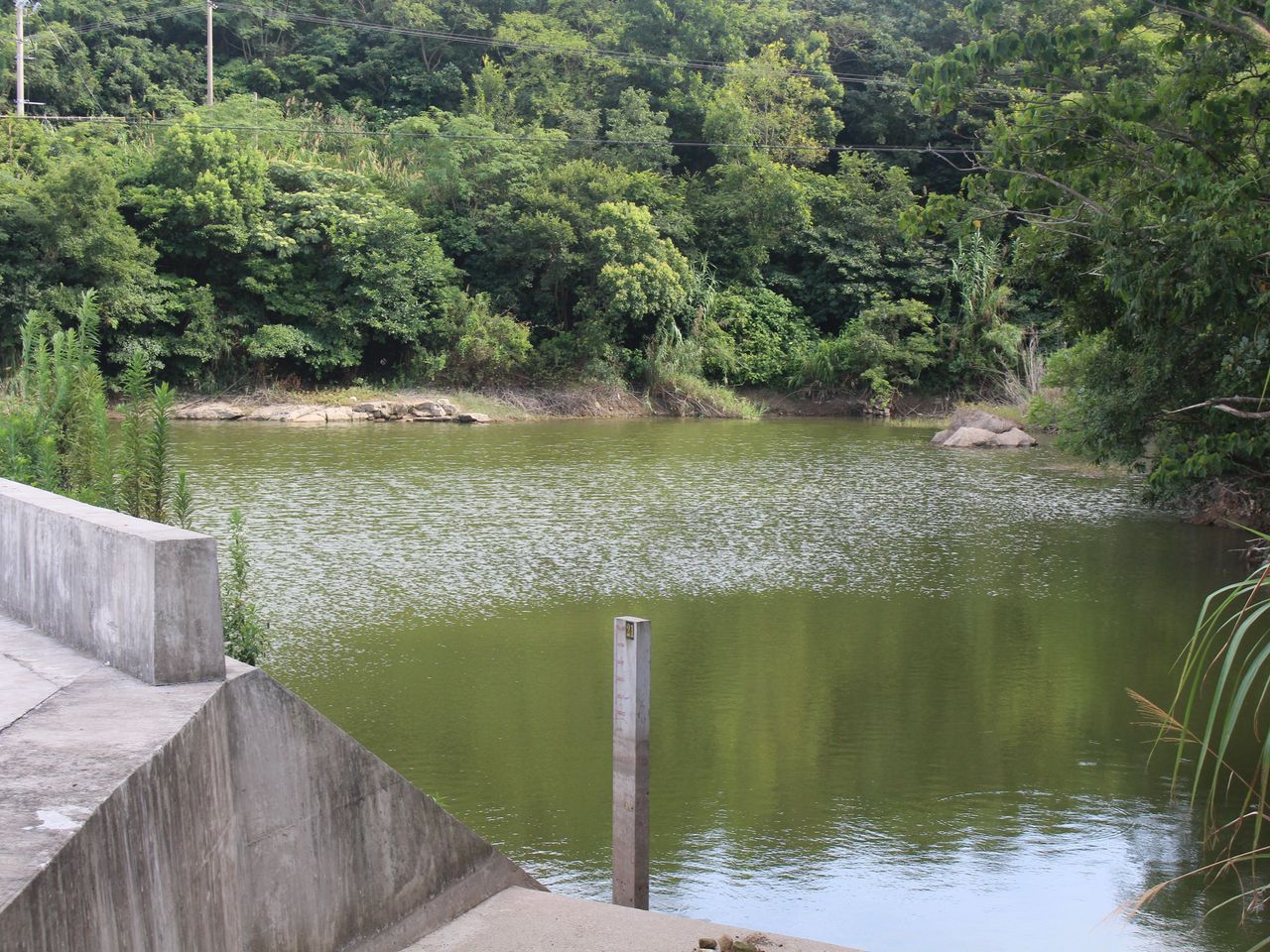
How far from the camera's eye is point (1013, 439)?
21562 mm

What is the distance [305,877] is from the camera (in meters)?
3.37

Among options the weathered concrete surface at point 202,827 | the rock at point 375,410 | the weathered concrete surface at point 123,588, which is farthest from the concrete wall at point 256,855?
the rock at point 375,410

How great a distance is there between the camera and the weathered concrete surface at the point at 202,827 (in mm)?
2477

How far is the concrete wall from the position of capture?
2500mm

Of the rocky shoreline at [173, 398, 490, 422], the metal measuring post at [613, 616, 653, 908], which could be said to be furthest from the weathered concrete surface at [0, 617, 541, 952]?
the rocky shoreline at [173, 398, 490, 422]

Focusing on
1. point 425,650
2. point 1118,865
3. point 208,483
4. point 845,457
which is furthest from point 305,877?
point 845,457

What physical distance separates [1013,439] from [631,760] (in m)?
18.4

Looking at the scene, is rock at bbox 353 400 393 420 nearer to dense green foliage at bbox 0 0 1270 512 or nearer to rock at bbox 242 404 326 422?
rock at bbox 242 404 326 422

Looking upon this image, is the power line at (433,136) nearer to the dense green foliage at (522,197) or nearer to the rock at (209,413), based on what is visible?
the dense green foliage at (522,197)

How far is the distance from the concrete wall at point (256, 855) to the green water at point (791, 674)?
45.1 inches

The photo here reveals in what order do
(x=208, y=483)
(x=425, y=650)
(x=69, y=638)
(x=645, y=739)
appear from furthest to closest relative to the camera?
(x=208, y=483), (x=425, y=650), (x=645, y=739), (x=69, y=638)

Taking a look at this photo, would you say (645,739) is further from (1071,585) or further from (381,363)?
(381,363)


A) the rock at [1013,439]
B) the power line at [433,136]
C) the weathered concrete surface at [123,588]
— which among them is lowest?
the rock at [1013,439]

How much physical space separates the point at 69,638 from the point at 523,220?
2557 cm
